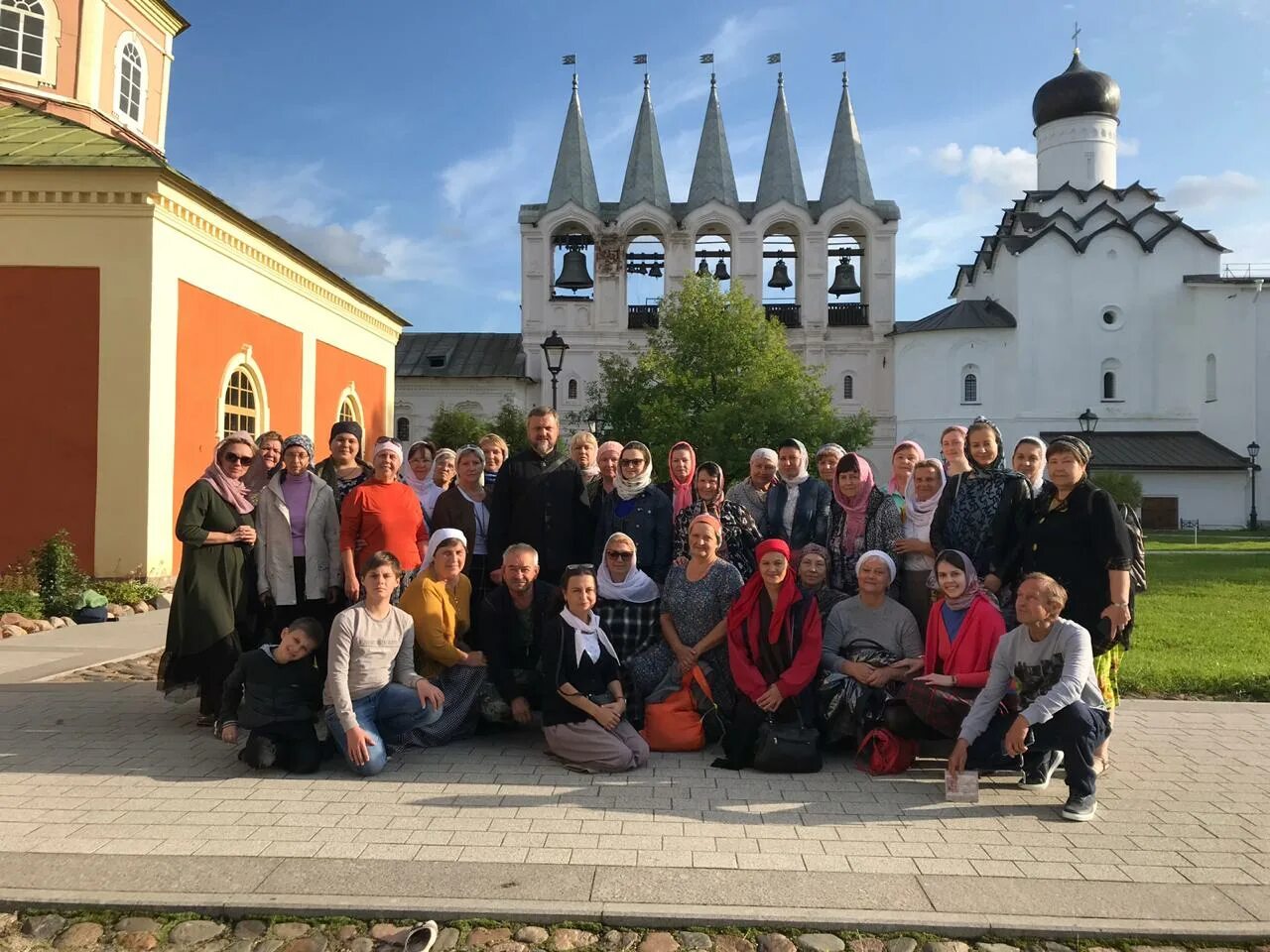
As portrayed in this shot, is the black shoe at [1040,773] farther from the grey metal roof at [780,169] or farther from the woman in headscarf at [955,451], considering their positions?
the grey metal roof at [780,169]

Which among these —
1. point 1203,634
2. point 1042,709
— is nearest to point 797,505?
point 1042,709

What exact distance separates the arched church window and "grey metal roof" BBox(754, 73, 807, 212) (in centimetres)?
2925

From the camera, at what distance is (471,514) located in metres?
6.77

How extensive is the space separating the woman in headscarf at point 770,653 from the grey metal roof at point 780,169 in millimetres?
36969

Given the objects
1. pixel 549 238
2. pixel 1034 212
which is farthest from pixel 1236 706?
pixel 1034 212

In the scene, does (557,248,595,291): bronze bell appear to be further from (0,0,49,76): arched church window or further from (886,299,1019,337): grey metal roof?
(0,0,49,76): arched church window

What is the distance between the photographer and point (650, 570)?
20.4 feet

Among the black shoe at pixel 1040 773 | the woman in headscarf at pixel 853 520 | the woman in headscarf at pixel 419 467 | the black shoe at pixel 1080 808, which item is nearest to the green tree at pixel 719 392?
the woman in headscarf at pixel 419 467

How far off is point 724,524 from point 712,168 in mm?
37796

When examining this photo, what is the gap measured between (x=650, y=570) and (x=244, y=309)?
35.3 feet

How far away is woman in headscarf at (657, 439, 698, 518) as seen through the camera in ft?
21.1

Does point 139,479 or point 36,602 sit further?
point 139,479

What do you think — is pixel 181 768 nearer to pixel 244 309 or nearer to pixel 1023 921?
pixel 1023 921

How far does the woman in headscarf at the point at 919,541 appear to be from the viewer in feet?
19.2
